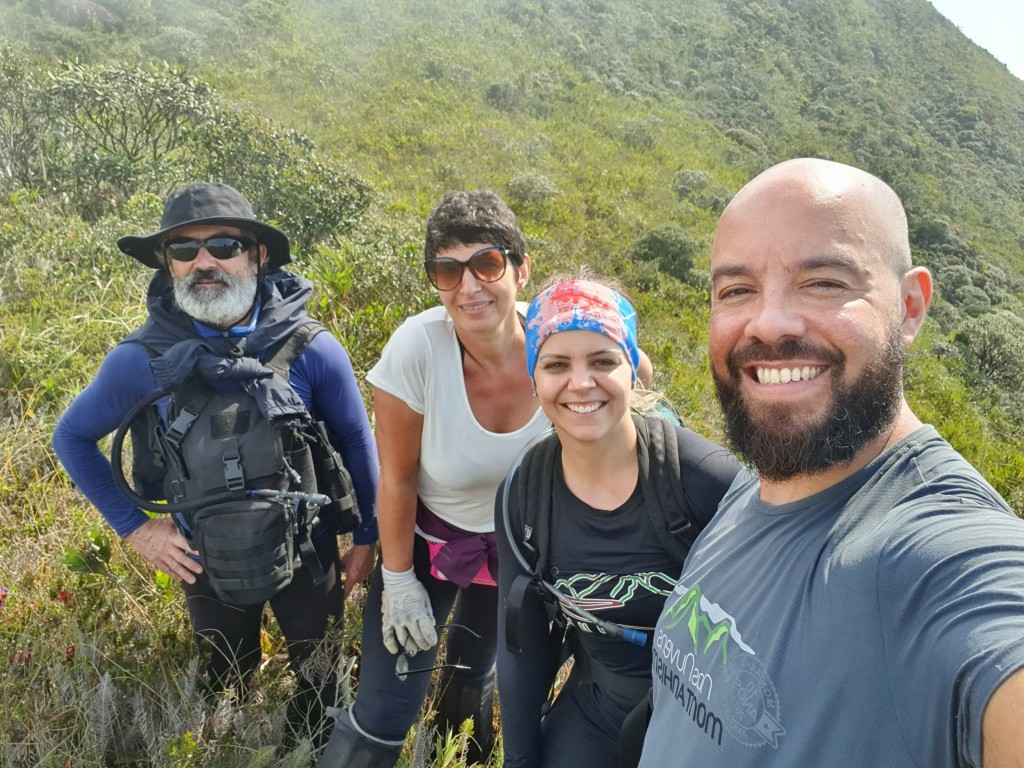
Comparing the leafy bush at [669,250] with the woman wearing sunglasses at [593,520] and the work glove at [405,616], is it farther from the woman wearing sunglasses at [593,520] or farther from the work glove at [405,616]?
the woman wearing sunglasses at [593,520]

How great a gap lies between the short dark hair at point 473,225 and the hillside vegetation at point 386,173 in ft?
5.08

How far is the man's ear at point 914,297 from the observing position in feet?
3.45

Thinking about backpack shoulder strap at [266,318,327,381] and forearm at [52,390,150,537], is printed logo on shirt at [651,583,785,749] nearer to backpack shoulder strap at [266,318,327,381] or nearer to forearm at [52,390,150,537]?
backpack shoulder strap at [266,318,327,381]

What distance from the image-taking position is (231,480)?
192 centimetres

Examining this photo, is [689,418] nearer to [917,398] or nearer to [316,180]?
[316,180]

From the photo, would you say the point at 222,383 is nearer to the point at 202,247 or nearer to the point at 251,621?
the point at 202,247

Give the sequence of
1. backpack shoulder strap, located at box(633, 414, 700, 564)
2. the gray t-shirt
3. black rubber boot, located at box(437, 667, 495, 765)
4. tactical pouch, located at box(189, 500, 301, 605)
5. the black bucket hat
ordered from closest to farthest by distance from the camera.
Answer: the gray t-shirt, backpack shoulder strap, located at box(633, 414, 700, 564), tactical pouch, located at box(189, 500, 301, 605), the black bucket hat, black rubber boot, located at box(437, 667, 495, 765)

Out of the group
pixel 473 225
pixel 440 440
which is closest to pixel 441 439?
pixel 440 440

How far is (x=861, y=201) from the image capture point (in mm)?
1040

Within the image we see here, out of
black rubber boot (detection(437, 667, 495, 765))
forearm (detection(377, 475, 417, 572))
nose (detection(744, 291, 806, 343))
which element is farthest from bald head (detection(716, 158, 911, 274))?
black rubber boot (detection(437, 667, 495, 765))

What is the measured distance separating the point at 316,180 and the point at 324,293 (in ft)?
10.9

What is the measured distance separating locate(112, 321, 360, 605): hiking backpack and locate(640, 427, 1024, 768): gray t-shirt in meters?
1.29

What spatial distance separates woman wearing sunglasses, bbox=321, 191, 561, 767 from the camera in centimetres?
200

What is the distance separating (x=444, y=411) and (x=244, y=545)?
2.25ft
